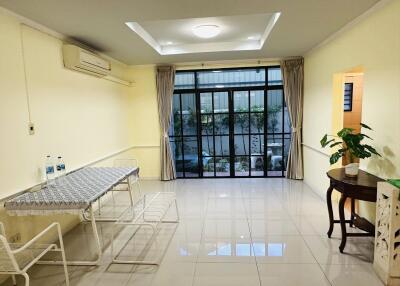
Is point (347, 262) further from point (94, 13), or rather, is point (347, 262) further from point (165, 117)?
point (165, 117)

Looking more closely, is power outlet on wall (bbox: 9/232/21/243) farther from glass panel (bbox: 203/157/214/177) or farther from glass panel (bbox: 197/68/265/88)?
glass panel (bbox: 197/68/265/88)

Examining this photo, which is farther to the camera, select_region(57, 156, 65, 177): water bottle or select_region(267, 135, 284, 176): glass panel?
select_region(267, 135, 284, 176): glass panel

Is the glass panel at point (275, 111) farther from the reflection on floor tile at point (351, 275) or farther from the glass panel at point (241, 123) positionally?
the reflection on floor tile at point (351, 275)

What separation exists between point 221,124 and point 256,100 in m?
0.88

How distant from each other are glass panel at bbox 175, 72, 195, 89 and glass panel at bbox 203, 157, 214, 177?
160cm

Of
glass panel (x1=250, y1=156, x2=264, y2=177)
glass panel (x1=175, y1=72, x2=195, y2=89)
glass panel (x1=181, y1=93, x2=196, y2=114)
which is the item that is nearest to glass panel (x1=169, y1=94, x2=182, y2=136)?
glass panel (x1=181, y1=93, x2=196, y2=114)

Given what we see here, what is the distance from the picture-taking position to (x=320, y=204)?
3.98 m

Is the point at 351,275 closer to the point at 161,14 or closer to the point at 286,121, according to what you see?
the point at 161,14

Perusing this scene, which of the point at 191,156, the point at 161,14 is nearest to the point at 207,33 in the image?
the point at 161,14

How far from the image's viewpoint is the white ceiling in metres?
2.49

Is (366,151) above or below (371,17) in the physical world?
below

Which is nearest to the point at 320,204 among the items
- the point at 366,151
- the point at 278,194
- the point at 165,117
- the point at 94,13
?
the point at 278,194

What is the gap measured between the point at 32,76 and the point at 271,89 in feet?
13.8

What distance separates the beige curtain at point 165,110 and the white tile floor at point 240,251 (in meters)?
1.53
